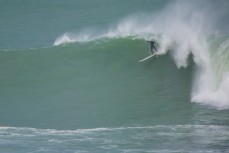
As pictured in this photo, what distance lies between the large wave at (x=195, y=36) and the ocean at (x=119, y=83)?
46 millimetres

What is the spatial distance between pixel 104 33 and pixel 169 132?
14.6 meters

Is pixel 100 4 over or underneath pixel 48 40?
over

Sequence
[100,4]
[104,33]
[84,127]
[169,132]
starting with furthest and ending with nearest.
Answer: [100,4]
[104,33]
[84,127]
[169,132]

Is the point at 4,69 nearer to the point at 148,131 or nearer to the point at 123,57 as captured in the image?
the point at 123,57

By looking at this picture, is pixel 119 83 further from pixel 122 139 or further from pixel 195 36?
pixel 122 139

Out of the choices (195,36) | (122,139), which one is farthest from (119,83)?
(122,139)

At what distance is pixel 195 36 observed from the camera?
98.6 feet

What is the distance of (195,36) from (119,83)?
485 cm

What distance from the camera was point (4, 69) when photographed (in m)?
30.2

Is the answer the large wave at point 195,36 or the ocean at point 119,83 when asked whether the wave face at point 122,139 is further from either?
the large wave at point 195,36

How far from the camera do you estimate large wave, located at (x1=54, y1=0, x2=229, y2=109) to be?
25344 millimetres

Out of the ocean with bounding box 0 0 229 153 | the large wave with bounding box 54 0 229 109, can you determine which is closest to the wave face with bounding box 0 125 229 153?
the ocean with bounding box 0 0 229 153

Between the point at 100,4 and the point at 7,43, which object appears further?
the point at 100,4

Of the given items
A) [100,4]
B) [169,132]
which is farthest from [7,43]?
[169,132]
